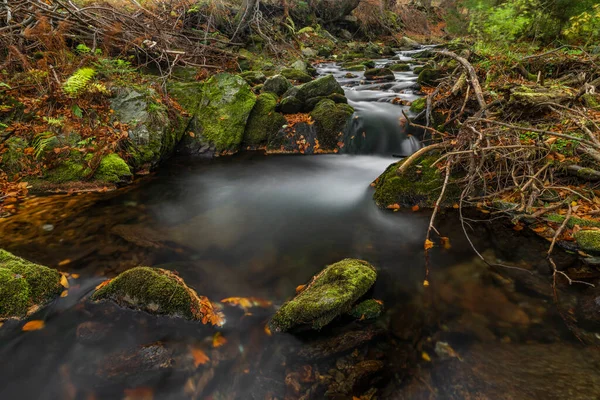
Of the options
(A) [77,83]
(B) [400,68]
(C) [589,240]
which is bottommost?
(C) [589,240]

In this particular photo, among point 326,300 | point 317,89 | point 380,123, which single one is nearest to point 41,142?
point 326,300

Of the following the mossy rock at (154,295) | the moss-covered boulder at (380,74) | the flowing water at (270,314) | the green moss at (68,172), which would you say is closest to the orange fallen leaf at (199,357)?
the flowing water at (270,314)

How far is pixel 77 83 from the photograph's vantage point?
554cm

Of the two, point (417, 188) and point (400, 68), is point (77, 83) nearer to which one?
point (417, 188)

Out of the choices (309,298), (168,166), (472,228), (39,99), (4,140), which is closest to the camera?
(309,298)

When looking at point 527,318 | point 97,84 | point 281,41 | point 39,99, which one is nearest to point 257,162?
point 97,84

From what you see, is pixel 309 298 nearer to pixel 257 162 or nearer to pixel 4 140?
pixel 257 162

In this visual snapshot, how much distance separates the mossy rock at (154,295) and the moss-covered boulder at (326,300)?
30.2 inches

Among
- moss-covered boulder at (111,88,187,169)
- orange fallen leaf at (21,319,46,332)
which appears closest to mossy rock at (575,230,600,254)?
orange fallen leaf at (21,319,46,332)

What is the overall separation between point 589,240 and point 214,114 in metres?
7.57

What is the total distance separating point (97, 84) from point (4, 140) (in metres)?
1.97

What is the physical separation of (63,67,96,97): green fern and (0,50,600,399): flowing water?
6.94ft

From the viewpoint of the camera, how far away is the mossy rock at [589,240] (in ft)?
11.6

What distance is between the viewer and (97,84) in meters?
6.24
